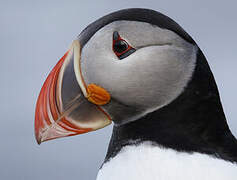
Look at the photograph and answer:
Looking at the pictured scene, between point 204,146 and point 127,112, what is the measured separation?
0.40 meters

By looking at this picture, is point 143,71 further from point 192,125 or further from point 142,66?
point 192,125

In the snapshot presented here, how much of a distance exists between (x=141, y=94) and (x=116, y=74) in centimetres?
15

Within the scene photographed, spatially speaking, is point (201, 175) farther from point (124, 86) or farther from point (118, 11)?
point (118, 11)


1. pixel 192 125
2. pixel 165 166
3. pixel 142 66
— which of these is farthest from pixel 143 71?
pixel 165 166

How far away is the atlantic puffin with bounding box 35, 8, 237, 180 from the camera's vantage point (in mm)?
2336

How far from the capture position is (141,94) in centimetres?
241

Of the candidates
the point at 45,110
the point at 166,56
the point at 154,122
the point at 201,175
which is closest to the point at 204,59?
the point at 166,56

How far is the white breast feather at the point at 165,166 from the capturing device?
2.19 m

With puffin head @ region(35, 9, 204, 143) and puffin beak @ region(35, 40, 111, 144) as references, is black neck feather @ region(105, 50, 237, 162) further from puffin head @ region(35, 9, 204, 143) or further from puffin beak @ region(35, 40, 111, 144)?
puffin beak @ region(35, 40, 111, 144)

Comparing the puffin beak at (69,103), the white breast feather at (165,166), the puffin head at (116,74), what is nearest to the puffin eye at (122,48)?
the puffin head at (116,74)

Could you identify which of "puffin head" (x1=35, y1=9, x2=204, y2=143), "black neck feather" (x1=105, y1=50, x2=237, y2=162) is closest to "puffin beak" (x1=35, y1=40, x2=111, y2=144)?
"puffin head" (x1=35, y1=9, x2=204, y2=143)

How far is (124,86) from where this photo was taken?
2.41 meters

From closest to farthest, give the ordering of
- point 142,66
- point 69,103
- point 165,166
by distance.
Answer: point 165,166, point 142,66, point 69,103

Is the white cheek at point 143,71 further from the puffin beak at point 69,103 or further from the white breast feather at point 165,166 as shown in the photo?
the white breast feather at point 165,166
